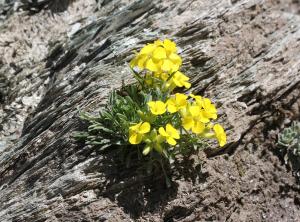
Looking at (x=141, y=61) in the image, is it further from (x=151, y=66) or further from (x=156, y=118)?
(x=156, y=118)

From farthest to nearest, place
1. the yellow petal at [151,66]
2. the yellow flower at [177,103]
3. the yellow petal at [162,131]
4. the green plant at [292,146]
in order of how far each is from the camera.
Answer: the green plant at [292,146] → the yellow petal at [151,66] → the yellow flower at [177,103] → the yellow petal at [162,131]

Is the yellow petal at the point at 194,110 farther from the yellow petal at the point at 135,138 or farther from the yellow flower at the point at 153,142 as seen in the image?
the yellow petal at the point at 135,138

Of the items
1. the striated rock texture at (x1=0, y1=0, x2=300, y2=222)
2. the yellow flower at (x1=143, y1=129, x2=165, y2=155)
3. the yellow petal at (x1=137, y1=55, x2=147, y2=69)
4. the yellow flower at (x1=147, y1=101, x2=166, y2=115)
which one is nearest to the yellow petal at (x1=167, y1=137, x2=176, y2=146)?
the yellow flower at (x1=143, y1=129, x2=165, y2=155)

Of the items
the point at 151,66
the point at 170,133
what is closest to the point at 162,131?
the point at 170,133

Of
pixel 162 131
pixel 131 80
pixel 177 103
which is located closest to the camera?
pixel 162 131

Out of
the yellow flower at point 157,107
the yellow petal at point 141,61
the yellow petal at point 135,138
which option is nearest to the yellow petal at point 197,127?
the yellow flower at point 157,107

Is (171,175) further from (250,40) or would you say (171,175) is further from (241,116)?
(250,40)
